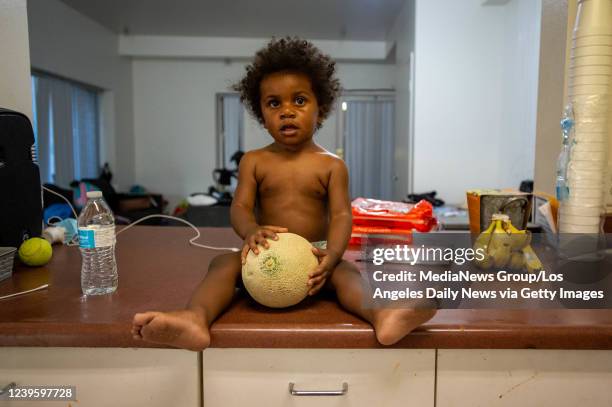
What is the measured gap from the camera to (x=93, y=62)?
4.64 meters

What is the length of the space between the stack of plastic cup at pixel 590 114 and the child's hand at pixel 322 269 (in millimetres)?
510

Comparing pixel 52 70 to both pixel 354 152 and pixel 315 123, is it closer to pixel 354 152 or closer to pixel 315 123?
pixel 354 152

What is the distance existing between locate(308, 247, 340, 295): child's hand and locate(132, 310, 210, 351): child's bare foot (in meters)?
0.18

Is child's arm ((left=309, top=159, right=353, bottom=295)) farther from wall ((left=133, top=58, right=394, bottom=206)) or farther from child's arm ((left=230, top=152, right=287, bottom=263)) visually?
wall ((left=133, top=58, right=394, bottom=206))

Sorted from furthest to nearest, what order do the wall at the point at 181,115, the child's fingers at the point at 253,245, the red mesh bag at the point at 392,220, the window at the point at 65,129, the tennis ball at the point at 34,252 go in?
the wall at the point at 181,115 → the window at the point at 65,129 → the red mesh bag at the point at 392,220 → the tennis ball at the point at 34,252 → the child's fingers at the point at 253,245

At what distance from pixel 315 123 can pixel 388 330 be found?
0.44 meters

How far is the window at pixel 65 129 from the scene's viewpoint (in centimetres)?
401

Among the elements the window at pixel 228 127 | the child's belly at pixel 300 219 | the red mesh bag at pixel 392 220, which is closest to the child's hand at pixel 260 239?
the child's belly at pixel 300 219

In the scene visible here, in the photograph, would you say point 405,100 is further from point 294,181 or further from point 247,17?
point 294,181

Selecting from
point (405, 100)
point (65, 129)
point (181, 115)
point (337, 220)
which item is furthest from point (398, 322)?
point (181, 115)

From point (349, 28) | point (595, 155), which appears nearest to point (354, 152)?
point (349, 28)

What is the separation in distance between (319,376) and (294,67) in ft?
1.74

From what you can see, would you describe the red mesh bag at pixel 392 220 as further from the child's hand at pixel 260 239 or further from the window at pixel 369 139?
the window at pixel 369 139

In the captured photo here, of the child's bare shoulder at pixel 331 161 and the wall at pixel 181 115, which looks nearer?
the child's bare shoulder at pixel 331 161
